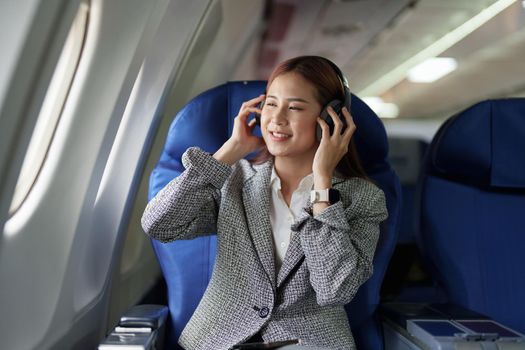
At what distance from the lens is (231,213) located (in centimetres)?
185

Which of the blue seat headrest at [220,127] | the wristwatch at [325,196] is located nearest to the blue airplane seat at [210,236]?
the blue seat headrest at [220,127]

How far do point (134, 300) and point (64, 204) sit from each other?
1.21 meters

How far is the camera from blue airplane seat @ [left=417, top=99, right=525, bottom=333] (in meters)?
2.27

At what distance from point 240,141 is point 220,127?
277 mm

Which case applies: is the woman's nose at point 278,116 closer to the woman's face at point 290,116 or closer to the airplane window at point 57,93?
the woman's face at point 290,116

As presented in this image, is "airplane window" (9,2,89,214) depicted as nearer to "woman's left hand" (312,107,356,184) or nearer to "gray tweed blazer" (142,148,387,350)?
"gray tweed blazer" (142,148,387,350)

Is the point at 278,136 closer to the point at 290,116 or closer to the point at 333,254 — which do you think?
the point at 290,116

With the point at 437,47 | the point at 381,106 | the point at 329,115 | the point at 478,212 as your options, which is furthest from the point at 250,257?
the point at 381,106

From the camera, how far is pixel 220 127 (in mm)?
2137

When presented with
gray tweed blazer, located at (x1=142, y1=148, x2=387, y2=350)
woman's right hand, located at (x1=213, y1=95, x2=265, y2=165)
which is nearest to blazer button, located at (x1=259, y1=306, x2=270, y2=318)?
gray tweed blazer, located at (x1=142, y1=148, x2=387, y2=350)

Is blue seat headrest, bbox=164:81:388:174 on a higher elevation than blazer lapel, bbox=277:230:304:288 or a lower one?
Answer: higher

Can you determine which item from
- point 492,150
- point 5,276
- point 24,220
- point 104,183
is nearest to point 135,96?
point 104,183

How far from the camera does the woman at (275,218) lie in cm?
177

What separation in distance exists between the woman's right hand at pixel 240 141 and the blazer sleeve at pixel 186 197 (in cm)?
6
